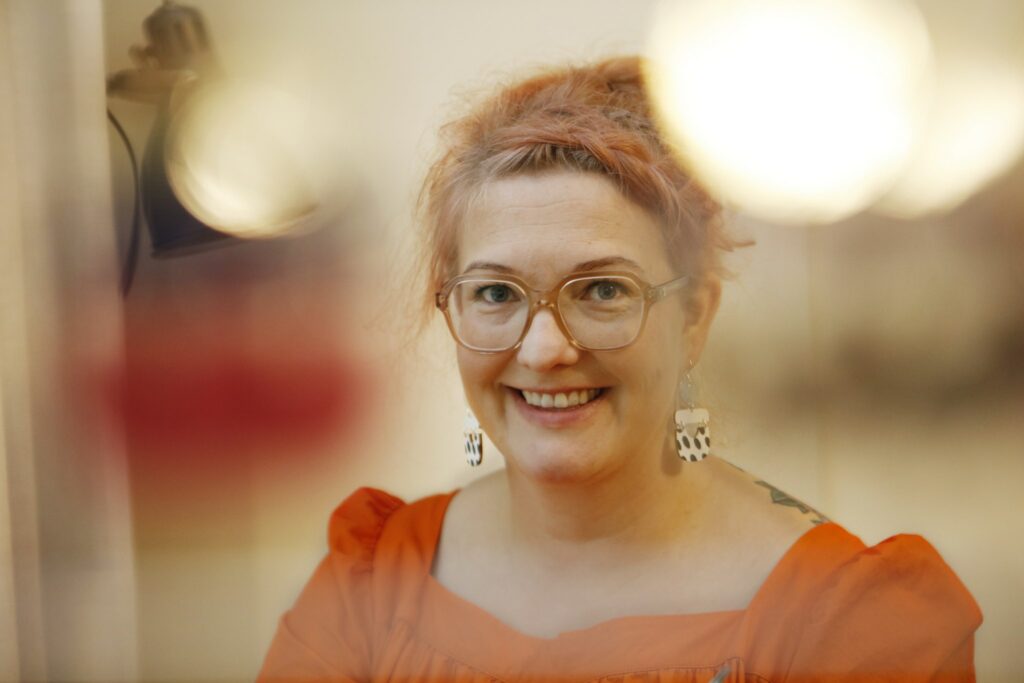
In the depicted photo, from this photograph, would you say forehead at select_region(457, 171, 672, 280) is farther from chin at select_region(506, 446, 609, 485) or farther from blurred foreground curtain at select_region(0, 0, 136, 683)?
blurred foreground curtain at select_region(0, 0, 136, 683)

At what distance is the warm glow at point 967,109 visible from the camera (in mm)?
1104

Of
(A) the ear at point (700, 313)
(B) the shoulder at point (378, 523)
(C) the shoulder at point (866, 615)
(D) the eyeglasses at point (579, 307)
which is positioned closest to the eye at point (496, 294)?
(D) the eyeglasses at point (579, 307)

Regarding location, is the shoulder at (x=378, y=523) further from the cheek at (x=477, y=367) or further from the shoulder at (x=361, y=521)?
the cheek at (x=477, y=367)

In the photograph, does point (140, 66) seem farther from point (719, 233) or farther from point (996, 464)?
point (996, 464)

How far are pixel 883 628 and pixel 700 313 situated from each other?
440 mm

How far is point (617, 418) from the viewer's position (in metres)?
1.06

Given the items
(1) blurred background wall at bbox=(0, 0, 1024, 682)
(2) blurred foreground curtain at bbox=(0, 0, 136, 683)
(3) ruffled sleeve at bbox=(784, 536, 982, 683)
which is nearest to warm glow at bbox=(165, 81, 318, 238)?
(1) blurred background wall at bbox=(0, 0, 1024, 682)

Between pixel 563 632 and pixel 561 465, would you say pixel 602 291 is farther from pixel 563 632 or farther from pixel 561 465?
pixel 563 632

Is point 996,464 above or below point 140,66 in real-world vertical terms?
below

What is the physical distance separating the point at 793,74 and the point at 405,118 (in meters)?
0.52

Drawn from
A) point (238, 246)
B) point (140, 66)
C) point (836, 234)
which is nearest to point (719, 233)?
point (836, 234)

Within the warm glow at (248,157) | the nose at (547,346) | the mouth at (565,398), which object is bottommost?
the mouth at (565,398)

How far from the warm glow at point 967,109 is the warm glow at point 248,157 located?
81 centimetres

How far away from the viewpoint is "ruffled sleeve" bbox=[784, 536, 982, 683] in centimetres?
102
